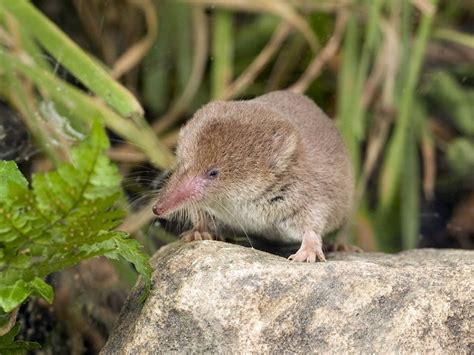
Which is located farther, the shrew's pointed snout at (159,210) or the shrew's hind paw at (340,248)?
the shrew's hind paw at (340,248)

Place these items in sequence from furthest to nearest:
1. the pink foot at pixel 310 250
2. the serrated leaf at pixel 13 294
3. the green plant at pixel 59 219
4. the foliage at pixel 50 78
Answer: the foliage at pixel 50 78 → the pink foot at pixel 310 250 → the serrated leaf at pixel 13 294 → the green plant at pixel 59 219

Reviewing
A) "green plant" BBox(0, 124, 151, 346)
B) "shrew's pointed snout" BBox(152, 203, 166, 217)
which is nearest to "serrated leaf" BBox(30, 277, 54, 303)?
"green plant" BBox(0, 124, 151, 346)

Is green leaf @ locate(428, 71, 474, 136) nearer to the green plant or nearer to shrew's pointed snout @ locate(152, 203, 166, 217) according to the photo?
shrew's pointed snout @ locate(152, 203, 166, 217)

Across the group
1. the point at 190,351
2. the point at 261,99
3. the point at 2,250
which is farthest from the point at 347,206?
the point at 2,250

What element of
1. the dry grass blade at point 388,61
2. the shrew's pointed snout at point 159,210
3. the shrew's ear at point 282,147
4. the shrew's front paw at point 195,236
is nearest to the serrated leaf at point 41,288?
the shrew's pointed snout at point 159,210

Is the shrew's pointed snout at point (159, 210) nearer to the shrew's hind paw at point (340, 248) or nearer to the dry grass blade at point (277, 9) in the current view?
the shrew's hind paw at point (340, 248)

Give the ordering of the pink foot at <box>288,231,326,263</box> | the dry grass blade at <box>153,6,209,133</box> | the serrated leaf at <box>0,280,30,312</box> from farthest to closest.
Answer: the dry grass blade at <box>153,6,209,133</box>, the pink foot at <box>288,231,326,263</box>, the serrated leaf at <box>0,280,30,312</box>

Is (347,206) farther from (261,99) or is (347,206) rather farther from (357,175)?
(357,175)
